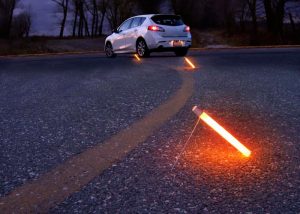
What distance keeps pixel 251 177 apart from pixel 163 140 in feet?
4.84

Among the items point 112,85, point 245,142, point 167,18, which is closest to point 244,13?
point 167,18

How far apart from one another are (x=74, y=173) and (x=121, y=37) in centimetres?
1674

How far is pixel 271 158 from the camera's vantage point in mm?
4199

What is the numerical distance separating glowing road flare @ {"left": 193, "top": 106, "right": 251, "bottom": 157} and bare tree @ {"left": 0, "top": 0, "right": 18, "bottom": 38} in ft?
238

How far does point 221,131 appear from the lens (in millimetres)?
5422

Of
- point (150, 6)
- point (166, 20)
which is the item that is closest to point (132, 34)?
point (166, 20)

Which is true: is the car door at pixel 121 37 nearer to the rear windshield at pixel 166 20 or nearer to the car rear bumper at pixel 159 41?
the rear windshield at pixel 166 20

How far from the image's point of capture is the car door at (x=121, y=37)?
1995 cm

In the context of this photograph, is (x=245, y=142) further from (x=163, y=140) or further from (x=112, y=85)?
(x=112, y=85)

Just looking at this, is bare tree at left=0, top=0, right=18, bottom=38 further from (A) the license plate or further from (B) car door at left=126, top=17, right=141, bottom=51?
(A) the license plate

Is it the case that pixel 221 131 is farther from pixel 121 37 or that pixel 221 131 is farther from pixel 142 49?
pixel 121 37

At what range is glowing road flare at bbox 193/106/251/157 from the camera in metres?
4.54

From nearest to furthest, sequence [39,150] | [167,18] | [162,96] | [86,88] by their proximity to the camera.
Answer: [39,150]
[162,96]
[86,88]
[167,18]

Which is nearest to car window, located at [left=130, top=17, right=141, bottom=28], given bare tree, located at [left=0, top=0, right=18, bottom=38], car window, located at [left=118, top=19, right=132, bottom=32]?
car window, located at [left=118, top=19, right=132, bottom=32]
